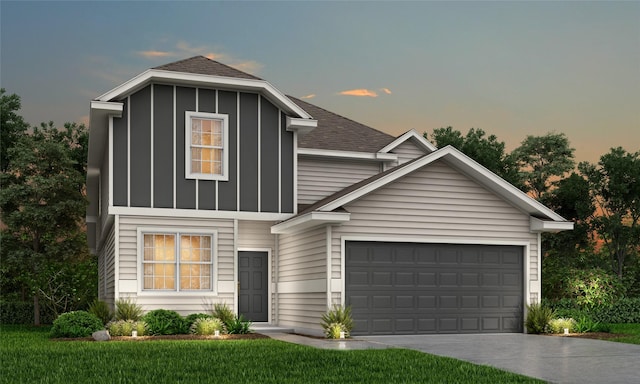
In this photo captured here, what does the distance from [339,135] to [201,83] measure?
6703mm

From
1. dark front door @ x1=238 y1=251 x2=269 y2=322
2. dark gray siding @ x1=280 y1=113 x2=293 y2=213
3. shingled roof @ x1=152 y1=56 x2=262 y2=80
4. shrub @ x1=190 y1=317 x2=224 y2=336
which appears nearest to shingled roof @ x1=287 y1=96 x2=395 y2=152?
dark gray siding @ x1=280 y1=113 x2=293 y2=213

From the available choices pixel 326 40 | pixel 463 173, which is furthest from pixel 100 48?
pixel 463 173

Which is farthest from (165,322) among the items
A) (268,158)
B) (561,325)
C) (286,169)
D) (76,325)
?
(561,325)

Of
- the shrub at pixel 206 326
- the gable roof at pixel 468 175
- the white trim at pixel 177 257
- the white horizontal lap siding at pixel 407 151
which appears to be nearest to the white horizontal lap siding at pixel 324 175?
the white horizontal lap siding at pixel 407 151

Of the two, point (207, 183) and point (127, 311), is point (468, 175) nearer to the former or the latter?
point (207, 183)

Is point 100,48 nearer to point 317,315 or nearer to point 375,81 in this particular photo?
point 375,81

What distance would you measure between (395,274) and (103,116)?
28.6 ft

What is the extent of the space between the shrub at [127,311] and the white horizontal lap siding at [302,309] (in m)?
4.32

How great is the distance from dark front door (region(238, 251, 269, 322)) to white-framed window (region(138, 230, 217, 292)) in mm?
2041

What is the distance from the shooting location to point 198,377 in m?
11.8

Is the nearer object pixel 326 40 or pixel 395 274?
pixel 395 274

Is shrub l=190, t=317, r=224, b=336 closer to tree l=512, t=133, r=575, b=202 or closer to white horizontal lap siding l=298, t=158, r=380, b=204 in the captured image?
white horizontal lap siding l=298, t=158, r=380, b=204

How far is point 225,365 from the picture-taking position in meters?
13.2

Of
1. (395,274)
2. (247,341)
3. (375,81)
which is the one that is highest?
(375,81)
